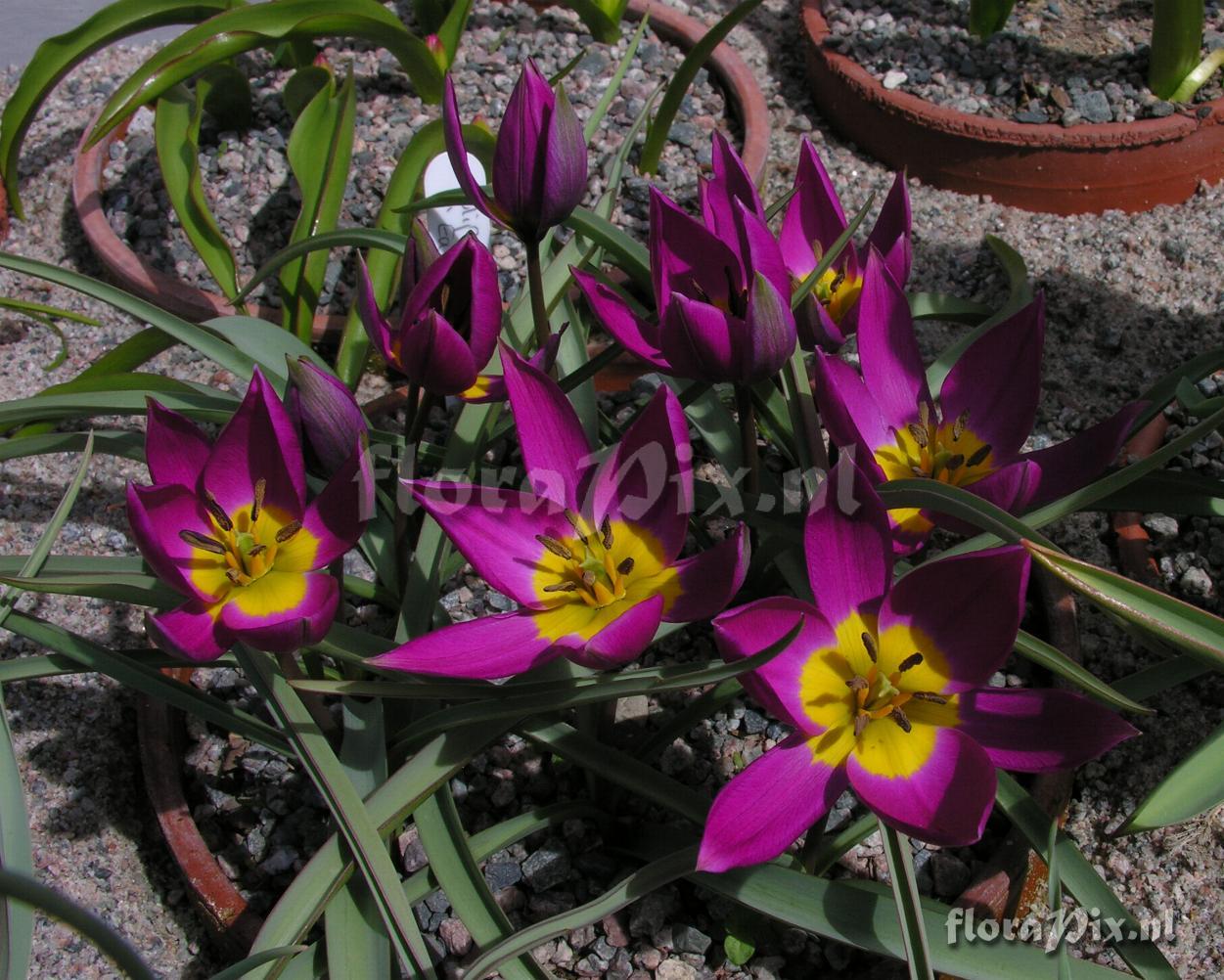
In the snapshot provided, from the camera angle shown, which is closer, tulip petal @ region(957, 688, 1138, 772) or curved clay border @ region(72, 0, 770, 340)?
tulip petal @ region(957, 688, 1138, 772)

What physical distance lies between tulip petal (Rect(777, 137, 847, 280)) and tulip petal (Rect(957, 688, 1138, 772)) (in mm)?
495

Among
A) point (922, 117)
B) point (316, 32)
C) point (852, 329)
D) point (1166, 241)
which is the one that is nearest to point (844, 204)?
point (922, 117)

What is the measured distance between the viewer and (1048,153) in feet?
6.42

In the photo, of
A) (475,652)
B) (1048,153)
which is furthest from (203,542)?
(1048,153)

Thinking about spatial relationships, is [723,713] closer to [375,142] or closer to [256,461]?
[256,461]

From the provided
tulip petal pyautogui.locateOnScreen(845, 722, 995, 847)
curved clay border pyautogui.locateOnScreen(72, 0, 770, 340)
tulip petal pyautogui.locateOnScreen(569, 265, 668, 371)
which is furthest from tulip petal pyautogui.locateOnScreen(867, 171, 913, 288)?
curved clay border pyautogui.locateOnScreen(72, 0, 770, 340)

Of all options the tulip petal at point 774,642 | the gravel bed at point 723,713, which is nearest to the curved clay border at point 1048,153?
the gravel bed at point 723,713

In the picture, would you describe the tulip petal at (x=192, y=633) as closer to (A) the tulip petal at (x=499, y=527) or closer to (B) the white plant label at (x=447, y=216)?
(A) the tulip petal at (x=499, y=527)

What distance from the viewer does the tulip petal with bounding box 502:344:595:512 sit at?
870 millimetres

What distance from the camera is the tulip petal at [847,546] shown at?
2.52 feet

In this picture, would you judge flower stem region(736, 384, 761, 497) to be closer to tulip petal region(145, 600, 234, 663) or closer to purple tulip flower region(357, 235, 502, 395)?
purple tulip flower region(357, 235, 502, 395)

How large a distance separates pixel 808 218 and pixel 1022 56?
1.32 meters

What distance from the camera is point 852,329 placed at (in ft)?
3.59

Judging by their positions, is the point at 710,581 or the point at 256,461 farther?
the point at 256,461
